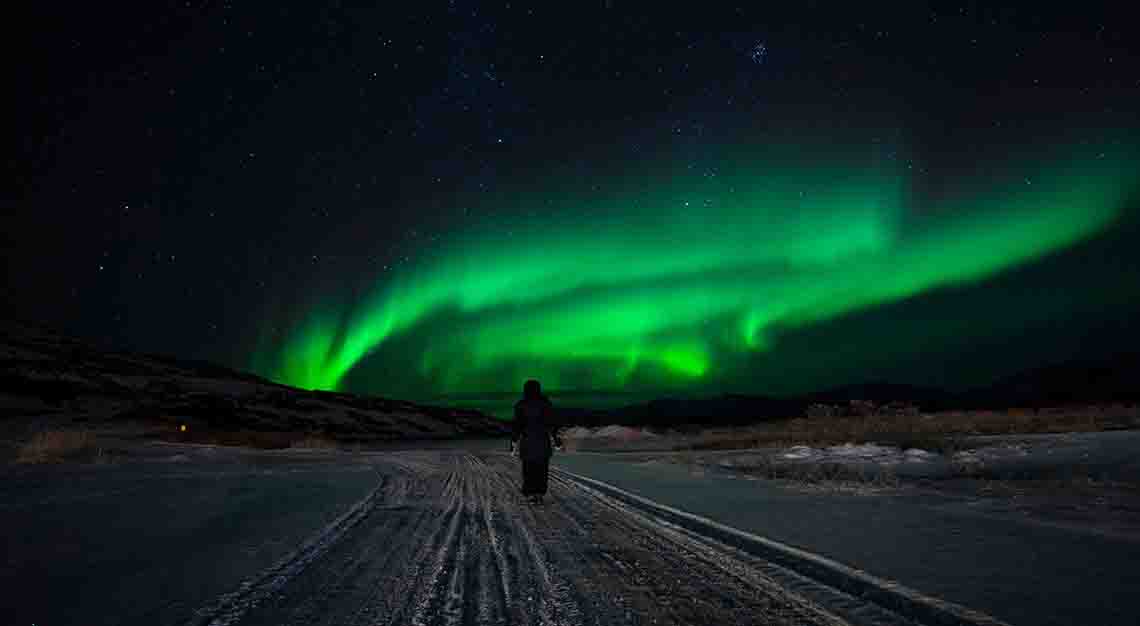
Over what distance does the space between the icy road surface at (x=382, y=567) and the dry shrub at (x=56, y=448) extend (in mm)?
9843

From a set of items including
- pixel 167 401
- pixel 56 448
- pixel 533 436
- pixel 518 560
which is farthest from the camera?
pixel 167 401

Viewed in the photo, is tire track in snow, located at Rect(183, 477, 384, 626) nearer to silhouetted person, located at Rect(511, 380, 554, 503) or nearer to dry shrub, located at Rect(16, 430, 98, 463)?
silhouetted person, located at Rect(511, 380, 554, 503)

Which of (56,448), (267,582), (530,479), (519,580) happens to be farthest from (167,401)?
(519,580)

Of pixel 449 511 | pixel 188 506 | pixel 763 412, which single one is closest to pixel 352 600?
pixel 449 511

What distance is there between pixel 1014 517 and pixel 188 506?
481 inches

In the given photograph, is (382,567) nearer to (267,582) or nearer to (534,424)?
(267,582)

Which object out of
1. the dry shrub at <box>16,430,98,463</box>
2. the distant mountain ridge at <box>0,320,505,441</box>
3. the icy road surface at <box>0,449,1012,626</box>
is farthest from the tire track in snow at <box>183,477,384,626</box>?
the distant mountain ridge at <box>0,320,505,441</box>

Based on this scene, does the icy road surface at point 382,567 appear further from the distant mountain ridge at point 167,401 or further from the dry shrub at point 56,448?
the distant mountain ridge at point 167,401

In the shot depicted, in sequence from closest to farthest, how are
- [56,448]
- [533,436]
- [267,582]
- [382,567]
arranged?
1. [267,582]
2. [382,567]
3. [533,436]
4. [56,448]

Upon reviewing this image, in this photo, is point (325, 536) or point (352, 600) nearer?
point (352, 600)

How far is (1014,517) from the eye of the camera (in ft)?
28.9

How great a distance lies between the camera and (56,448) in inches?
844

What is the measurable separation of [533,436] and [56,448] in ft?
55.0

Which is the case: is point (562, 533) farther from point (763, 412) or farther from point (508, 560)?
point (763, 412)
